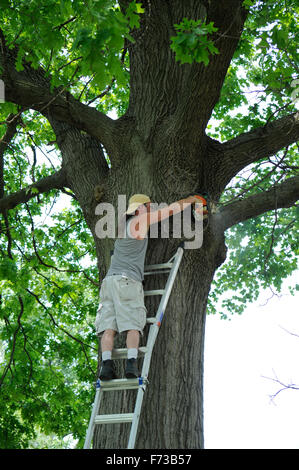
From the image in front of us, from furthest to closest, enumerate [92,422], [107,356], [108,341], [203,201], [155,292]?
[203,201]
[155,292]
[108,341]
[107,356]
[92,422]

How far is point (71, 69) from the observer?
7316mm

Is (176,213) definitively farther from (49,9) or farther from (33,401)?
(33,401)

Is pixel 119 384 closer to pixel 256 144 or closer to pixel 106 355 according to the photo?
pixel 106 355

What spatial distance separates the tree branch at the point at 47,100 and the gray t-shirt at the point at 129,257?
134 centimetres

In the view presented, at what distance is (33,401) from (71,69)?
579 centimetres

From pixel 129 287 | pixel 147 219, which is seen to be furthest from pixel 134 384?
pixel 147 219

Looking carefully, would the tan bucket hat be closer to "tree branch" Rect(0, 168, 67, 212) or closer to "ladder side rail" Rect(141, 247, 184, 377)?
"ladder side rail" Rect(141, 247, 184, 377)

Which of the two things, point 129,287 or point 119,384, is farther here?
point 129,287

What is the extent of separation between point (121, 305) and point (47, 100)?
2.46 m

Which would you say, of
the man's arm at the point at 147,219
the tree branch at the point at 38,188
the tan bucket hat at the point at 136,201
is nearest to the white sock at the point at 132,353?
the man's arm at the point at 147,219

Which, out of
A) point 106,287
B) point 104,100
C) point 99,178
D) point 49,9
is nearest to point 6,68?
Result: point 49,9

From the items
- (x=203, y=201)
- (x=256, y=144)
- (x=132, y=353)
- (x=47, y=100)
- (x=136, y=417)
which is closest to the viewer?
(x=136, y=417)

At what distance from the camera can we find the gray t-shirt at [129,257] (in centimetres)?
466

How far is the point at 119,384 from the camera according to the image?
424 centimetres
